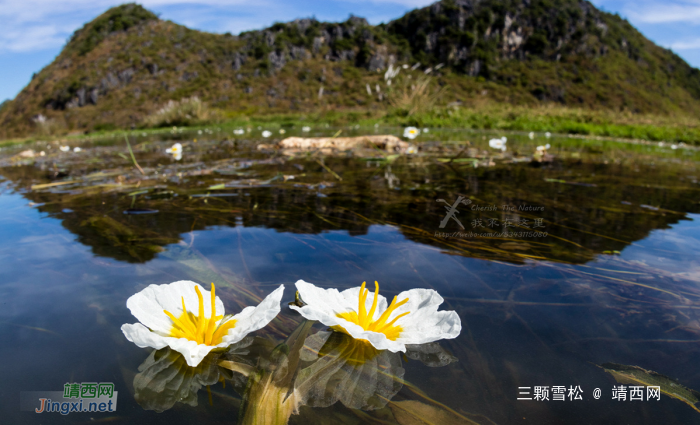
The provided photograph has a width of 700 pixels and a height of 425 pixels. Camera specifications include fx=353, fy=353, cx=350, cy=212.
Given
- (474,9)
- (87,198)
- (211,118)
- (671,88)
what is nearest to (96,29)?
(211,118)

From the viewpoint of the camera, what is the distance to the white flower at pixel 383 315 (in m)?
0.61

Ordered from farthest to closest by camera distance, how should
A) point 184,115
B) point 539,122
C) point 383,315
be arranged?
1. point 184,115
2. point 539,122
3. point 383,315

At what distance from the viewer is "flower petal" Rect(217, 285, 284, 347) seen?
57 cm

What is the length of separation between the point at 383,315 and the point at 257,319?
0.22 m

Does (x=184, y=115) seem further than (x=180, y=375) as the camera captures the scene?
Yes

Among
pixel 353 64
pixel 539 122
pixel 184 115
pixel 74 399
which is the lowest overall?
pixel 74 399

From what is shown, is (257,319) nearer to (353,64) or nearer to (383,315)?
(383,315)

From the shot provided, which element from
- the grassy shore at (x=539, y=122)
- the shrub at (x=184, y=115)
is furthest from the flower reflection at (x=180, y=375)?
the shrub at (x=184, y=115)

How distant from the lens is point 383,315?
25.6 inches

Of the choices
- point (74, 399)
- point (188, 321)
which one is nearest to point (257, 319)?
point (188, 321)

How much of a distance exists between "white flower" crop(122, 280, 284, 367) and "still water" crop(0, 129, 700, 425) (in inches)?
1.6

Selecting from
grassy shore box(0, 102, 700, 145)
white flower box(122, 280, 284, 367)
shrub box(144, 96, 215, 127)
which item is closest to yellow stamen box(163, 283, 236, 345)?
white flower box(122, 280, 284, 367)

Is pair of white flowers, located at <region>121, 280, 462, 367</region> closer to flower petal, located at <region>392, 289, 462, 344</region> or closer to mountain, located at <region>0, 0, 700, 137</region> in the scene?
flower petal, located at <region>392, 289, 462, 344</region>

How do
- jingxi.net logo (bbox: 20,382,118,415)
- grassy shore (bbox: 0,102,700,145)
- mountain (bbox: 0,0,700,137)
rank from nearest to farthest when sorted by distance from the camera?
jingxi.net logo (bbox: 20,382,118,415), grassy shore (bbox: 0,102,700,145), mountain (bbox: 0,0,700,137)
